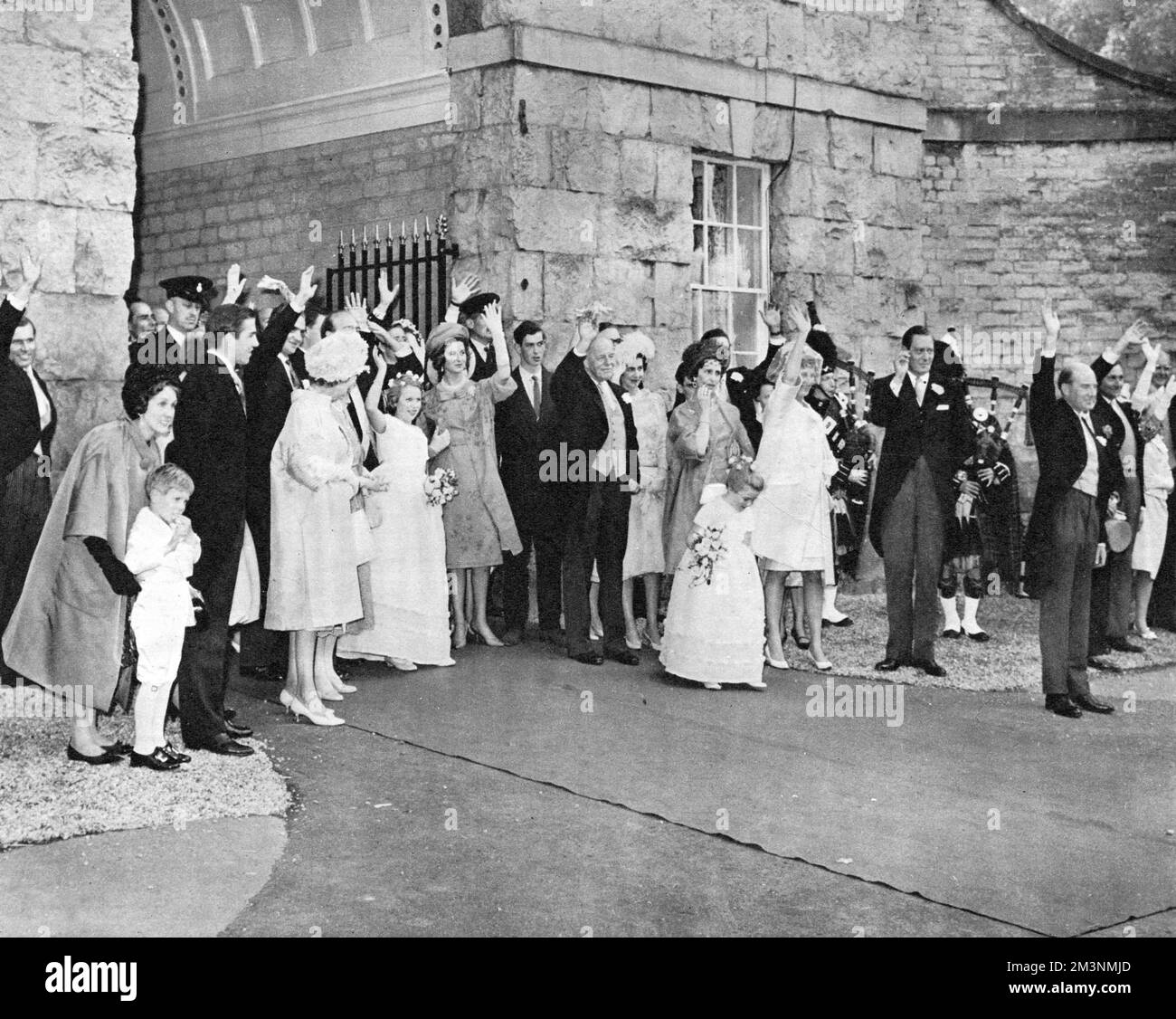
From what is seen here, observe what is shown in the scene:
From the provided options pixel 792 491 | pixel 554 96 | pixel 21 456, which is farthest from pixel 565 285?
pixel 21 456

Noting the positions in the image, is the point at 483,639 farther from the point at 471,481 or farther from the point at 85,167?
the point at 85,167

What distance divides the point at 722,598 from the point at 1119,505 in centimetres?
363

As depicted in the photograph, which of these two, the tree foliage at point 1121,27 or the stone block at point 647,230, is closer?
the stone block at point 647,230

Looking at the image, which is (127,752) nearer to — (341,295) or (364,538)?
(364,538)

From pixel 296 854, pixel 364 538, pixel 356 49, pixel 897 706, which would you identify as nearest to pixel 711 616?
pixel 897 706

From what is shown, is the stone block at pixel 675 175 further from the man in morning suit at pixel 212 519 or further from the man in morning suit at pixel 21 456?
the man in morning suit at pixel 212 519

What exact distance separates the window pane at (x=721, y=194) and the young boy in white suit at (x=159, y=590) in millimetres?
7667

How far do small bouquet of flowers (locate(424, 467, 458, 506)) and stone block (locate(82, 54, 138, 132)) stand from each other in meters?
2.47

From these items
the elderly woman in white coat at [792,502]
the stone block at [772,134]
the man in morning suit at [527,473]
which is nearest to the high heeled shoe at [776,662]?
the elderly woman in white coat at [792,502]

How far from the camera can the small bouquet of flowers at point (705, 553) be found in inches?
352

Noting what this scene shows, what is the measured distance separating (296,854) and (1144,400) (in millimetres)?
8640

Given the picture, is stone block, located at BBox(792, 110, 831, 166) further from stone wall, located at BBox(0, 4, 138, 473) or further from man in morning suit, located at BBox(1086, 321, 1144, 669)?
stone wall, located at BBox(0, 4, 138, 473)

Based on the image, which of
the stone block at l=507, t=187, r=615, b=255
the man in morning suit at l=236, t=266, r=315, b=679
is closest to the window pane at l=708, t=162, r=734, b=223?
the stone block at l=507, t=187, r=615, b=255

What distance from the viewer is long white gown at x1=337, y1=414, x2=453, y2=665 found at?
8992 millimetres
